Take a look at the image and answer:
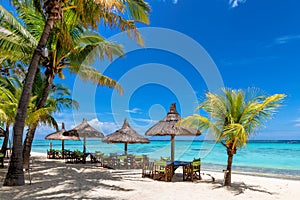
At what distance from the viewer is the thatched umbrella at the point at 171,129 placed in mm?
8828

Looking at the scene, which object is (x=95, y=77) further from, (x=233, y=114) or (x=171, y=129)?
(x=233, y=114)

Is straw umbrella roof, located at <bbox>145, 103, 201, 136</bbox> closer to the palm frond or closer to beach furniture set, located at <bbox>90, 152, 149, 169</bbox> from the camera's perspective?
beach furniture set, located at <bbox>90, 152, 149, 169</bbox>

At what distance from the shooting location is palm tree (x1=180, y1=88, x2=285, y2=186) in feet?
22.5

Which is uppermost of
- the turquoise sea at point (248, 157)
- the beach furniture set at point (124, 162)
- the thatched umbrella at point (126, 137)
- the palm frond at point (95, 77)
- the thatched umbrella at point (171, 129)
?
the palm frond at point (95, 77)

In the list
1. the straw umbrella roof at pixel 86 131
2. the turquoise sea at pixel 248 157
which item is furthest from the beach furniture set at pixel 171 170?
the straw umbrella roof at pixel 86 131

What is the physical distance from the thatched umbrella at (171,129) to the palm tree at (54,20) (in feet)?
11.8

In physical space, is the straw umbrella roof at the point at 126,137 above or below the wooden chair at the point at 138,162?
above

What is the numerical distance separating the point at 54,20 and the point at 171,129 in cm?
503

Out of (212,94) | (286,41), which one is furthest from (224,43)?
(212,94)

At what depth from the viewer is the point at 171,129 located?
8906mm

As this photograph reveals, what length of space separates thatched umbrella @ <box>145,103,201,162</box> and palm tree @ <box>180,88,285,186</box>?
4.70 feet

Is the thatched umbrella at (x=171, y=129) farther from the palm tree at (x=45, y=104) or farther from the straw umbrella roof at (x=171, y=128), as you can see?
the palm tree at (x=45, y=104)

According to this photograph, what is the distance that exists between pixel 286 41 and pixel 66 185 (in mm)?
25804

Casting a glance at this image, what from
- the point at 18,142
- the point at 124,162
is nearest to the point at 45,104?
the point at 124,162
